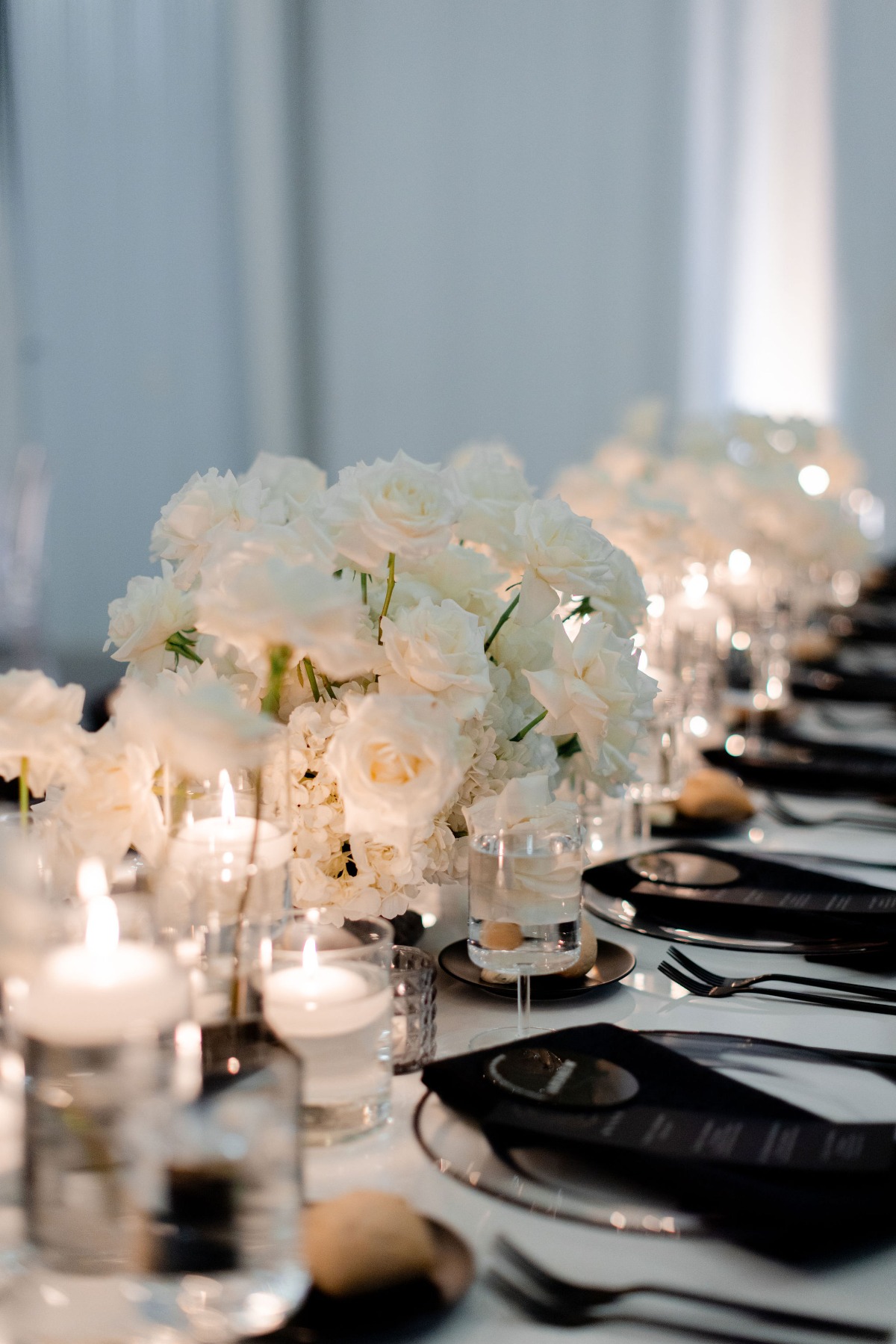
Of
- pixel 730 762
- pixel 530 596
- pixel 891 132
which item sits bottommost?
pixel 730 762

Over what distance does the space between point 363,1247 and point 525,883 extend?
35 cm

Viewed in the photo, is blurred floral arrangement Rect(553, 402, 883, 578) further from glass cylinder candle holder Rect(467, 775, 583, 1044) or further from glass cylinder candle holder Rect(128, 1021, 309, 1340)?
glass cylinder candle holder Rect(128, 1021, 309, 1340)

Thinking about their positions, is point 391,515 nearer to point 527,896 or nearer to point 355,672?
point 355,672

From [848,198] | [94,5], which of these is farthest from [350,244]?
[848,198]

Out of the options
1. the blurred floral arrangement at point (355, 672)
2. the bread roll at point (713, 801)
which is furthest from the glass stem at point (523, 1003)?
the bread roll at point (713, 801)

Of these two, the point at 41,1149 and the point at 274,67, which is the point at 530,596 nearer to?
the point at 41,1149

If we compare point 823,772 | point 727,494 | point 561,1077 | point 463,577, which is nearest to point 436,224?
point 727,494

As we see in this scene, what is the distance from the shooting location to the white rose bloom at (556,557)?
3.27 feet

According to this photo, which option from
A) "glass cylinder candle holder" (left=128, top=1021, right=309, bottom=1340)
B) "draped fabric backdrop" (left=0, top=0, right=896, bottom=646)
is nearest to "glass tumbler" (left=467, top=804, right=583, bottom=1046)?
"glass cylinder candle holder" (left=128, top=1021, right=309, bottom=1340)

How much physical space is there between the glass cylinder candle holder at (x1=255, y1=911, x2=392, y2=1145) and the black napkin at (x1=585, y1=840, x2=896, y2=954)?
467 millimetres

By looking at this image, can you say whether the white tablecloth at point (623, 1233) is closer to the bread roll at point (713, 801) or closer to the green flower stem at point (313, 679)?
the green flower stem at point (313, 679)

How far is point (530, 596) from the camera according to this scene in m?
1.04

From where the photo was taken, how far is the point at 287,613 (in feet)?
2.12

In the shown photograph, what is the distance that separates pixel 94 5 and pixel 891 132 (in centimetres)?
367
